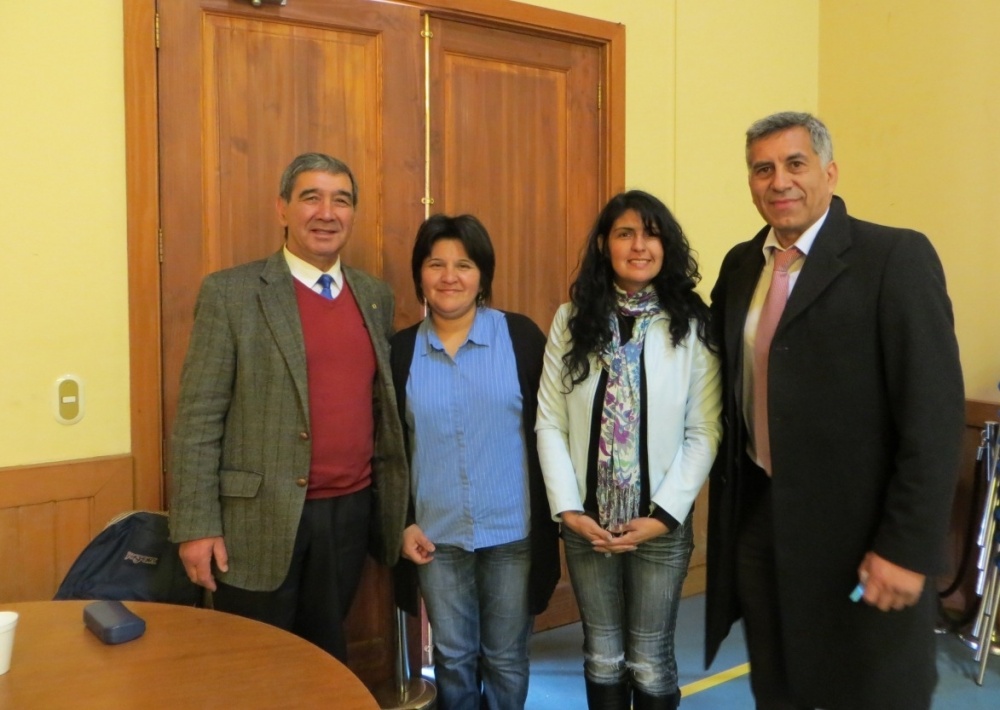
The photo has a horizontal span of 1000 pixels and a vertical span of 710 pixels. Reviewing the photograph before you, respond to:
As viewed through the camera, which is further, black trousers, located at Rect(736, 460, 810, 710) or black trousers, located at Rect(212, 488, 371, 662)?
black trousers, located at Rect(212, 488, 371, 662)

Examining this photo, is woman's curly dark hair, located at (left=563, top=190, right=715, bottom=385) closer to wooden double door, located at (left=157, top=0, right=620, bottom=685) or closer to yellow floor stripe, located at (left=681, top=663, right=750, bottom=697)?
wooden double door, located at (left=157, top=0, right=620, bottom=685)

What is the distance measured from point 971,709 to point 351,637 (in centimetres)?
189

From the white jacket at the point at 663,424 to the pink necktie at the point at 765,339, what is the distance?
13 centimetres

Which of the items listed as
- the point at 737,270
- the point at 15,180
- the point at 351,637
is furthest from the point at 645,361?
the point at 15,180

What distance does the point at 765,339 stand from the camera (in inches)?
66.1

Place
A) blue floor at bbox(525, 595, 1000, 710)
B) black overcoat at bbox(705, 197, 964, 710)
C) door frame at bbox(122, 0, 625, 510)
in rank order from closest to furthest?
black overcoat at bbox(705, 197, 964, 710)
door frame at bbox(122, 0, 625, 510)
blue floor at bbox(525, 595, 1000, 710)

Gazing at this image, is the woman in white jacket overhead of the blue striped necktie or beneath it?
beneath

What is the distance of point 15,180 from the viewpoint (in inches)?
77.7

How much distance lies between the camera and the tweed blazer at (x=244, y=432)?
1815mm

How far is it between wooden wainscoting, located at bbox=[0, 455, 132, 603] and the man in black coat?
156cm

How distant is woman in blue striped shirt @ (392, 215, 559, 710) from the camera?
74.9 inches

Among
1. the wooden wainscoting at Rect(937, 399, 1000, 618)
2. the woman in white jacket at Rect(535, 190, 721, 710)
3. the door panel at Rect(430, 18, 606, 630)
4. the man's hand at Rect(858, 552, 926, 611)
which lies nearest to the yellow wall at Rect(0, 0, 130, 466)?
the door panel at Rect(430, 18, 606, 630)

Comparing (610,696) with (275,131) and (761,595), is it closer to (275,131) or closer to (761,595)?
(761,595)

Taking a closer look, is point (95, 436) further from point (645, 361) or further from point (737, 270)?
point (737, 270)
